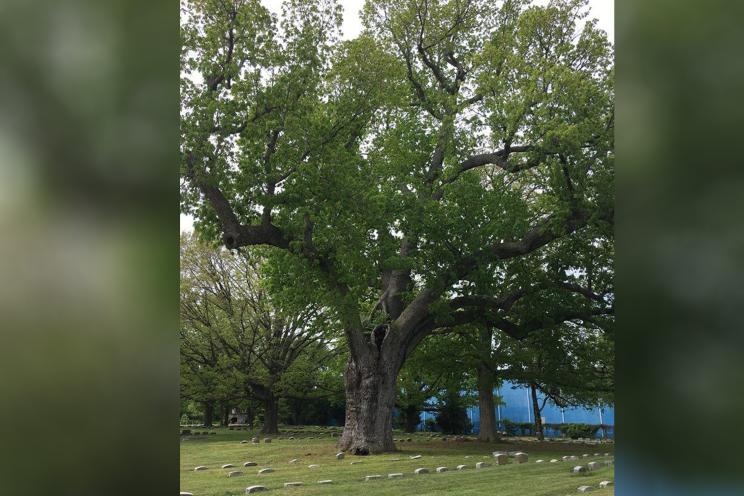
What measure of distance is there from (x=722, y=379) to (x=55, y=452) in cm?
142

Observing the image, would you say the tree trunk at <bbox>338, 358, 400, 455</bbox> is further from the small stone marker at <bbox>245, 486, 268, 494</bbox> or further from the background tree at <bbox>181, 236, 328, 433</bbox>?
the background tree at <bbox>181, 236, 328, 433</bbox>

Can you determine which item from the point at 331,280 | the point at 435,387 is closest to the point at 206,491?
the point at 331,280

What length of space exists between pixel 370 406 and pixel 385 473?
11.7ft

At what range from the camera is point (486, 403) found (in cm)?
1622

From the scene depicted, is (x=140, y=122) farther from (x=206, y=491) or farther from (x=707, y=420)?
(x=206, y=491)

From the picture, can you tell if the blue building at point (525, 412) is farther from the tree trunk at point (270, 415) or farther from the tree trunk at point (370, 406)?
the tree trunk at point (370, 406)

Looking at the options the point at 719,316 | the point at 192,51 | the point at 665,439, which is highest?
the point at 192,51

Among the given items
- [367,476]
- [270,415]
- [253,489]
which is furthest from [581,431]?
[253,489]

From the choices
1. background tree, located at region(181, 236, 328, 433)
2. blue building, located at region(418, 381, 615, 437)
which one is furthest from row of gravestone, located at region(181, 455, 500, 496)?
blue building, located at region(418, 381, 615, 437)

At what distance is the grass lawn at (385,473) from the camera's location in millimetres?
6879

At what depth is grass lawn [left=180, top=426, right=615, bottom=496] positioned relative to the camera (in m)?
6.88

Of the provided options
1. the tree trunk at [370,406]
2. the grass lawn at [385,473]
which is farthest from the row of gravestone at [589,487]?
the tree trunk at [370,406]

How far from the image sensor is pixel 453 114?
42.2 ft

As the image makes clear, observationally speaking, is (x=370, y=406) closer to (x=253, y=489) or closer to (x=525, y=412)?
(x=253, y=489)
